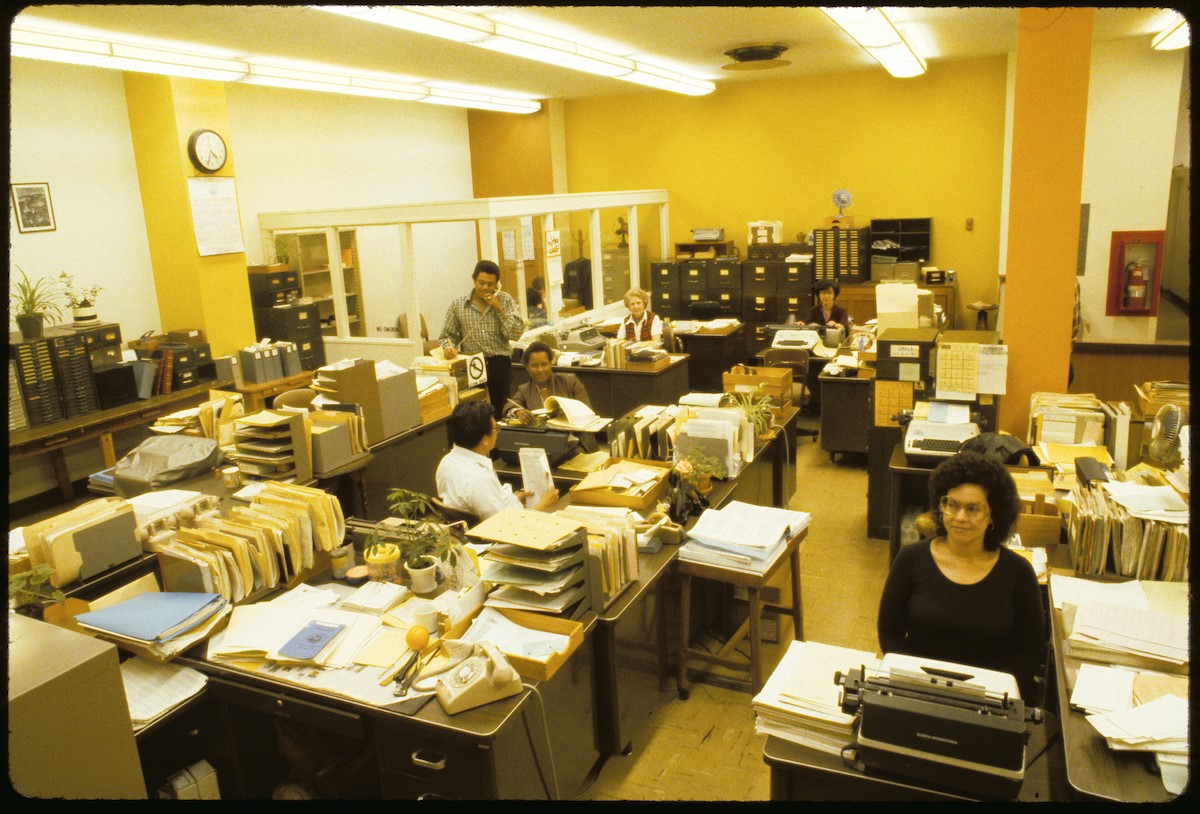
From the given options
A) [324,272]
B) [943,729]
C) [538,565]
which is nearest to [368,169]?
[324,272]

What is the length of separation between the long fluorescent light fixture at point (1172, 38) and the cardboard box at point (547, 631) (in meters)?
7.71

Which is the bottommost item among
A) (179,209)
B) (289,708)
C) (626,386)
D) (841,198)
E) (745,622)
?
(745,622)

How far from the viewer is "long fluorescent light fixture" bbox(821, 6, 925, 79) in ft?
20.1

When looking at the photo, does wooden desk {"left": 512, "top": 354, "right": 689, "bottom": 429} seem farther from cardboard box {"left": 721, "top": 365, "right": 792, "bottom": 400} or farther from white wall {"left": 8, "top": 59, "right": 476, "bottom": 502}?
white wall {"left": 8, "top": 59, "right": 476, "bottom": 502}

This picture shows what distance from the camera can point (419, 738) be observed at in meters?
2.83

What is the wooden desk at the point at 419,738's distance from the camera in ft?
9.06

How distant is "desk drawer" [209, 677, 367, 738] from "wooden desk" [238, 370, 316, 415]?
4.81 metres

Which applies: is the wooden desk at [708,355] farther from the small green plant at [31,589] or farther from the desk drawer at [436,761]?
the small green plant at [31,589]

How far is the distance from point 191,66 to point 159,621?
206 inches

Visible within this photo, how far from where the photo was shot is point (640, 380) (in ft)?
24.5

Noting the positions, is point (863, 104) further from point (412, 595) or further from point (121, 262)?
point (412, 595)

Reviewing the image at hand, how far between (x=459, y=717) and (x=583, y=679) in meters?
0.66

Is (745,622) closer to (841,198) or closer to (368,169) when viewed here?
(841,198)

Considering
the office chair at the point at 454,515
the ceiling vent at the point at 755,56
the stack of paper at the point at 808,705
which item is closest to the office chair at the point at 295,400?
the office chair at the point at 454,515
